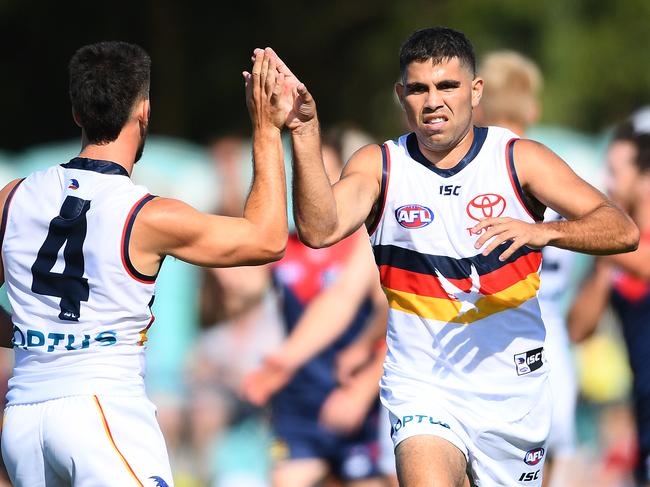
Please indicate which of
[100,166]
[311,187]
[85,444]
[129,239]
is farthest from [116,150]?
[85,444]

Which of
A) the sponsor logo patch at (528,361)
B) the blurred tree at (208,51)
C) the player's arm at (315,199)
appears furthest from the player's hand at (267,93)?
the blurred tree at (208,51)

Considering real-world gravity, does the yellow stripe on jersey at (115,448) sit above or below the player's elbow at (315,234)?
below

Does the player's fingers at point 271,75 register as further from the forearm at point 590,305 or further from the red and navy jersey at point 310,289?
the forearm at point 590,305

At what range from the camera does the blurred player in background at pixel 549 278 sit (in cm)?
823

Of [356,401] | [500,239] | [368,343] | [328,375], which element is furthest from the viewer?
[328,375]

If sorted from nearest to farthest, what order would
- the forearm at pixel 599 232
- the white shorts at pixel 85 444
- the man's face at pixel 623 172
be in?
the white shorts at pixel 85 444
the forearm at pixel 599 232
the man's face at pixel 623 172

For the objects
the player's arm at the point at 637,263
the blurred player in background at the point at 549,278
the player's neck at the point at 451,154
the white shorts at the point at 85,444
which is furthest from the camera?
the blurred player in background at the point at 549,278

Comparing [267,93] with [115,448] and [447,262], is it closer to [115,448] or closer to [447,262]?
[447,262]

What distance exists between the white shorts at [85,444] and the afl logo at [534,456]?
1920mm

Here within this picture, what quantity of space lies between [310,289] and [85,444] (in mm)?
4347

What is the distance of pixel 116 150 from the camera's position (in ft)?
17.0

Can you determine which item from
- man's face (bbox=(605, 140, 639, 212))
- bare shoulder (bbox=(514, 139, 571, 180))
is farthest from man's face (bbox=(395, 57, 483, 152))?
man's face (bbox=(605, 140, 639, 212))

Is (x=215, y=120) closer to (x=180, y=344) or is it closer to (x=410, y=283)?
(x=180, y=344)

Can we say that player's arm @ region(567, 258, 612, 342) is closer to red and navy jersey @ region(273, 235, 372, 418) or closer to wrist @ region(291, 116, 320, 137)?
red and navy jersey @ region(273, 235, 372, 418)
